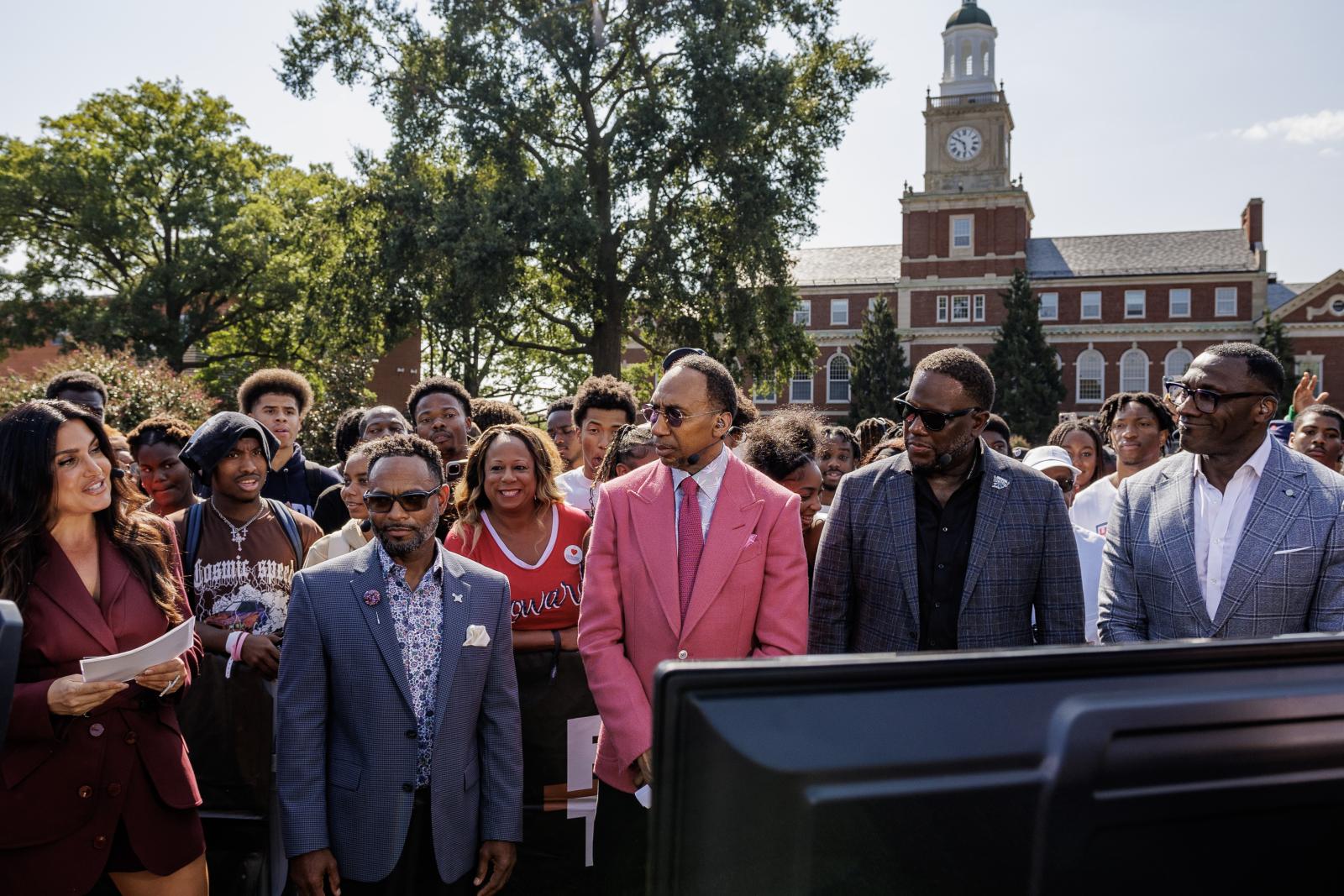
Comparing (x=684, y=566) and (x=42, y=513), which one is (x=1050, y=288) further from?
(x=42, y=513)

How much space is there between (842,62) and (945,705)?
2371 centimetres

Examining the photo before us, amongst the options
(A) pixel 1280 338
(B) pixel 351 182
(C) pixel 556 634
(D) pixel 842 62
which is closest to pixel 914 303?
(A) pixel 1280 338

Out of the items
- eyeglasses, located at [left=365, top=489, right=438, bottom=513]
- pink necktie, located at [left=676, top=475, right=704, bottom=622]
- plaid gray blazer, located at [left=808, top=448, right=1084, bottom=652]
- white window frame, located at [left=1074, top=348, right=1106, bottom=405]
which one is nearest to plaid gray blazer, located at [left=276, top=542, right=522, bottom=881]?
eyeglasses, located at [left=365, top=489, right=438, bottom=513]

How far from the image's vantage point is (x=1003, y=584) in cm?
339

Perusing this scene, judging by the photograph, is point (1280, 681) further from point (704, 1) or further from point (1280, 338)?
point (1280, 338)

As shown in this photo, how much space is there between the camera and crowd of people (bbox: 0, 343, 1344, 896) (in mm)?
3045

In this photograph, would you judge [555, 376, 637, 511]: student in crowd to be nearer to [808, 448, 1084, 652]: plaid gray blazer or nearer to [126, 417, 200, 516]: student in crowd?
[126, 417, 200, 516]: student in crowd

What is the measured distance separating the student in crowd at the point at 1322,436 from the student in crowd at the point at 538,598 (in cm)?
515

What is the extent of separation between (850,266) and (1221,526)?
61.9 m

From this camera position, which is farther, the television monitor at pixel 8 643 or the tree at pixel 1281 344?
the tree at pixel 1281 344

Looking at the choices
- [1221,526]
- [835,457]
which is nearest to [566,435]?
[835,457]

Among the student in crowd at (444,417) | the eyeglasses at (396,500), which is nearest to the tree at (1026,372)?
the student in crowd at (444,417)

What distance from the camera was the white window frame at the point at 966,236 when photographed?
58938mm

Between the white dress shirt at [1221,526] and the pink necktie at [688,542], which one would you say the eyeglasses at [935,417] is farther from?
the white dress shirt at [1221,526]
